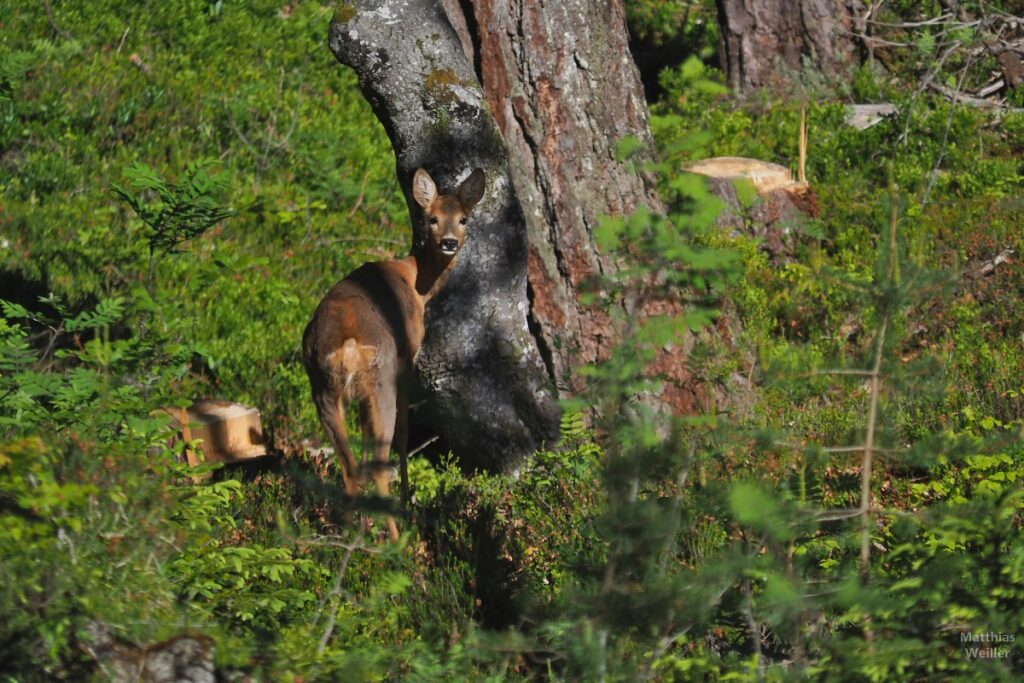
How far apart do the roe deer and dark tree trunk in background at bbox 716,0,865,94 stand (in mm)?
6836

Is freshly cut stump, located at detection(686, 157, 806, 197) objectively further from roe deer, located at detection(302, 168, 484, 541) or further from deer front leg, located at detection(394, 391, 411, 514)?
deer front leg, located at detection(394, 391, 411, 514)

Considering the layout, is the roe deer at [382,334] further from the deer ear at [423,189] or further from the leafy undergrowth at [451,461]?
the leafy undergrowth at [451,461]

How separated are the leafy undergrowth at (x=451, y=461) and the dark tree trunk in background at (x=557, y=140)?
705 mm

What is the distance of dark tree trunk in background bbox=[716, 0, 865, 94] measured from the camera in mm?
14086

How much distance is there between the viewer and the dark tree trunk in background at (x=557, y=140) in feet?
27.4

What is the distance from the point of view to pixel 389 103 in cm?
813

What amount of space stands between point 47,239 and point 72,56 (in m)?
3.38

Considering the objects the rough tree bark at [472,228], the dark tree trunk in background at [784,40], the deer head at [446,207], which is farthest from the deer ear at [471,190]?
the dark tree trunk in background at [784,40]

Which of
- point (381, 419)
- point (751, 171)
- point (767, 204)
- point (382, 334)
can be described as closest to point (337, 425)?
point (381, 419)

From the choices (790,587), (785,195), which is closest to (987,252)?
(785,195)

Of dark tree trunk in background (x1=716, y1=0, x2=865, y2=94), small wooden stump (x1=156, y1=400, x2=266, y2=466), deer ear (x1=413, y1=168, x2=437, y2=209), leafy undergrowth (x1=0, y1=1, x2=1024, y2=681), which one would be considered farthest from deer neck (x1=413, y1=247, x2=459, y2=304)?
dark tree trunk in background (x1=716, y1=0, x2=865, y2=94)

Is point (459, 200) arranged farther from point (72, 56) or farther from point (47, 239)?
point (72, 56)

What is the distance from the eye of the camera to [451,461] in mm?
8469

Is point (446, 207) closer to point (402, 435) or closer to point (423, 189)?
point (423, 189)
